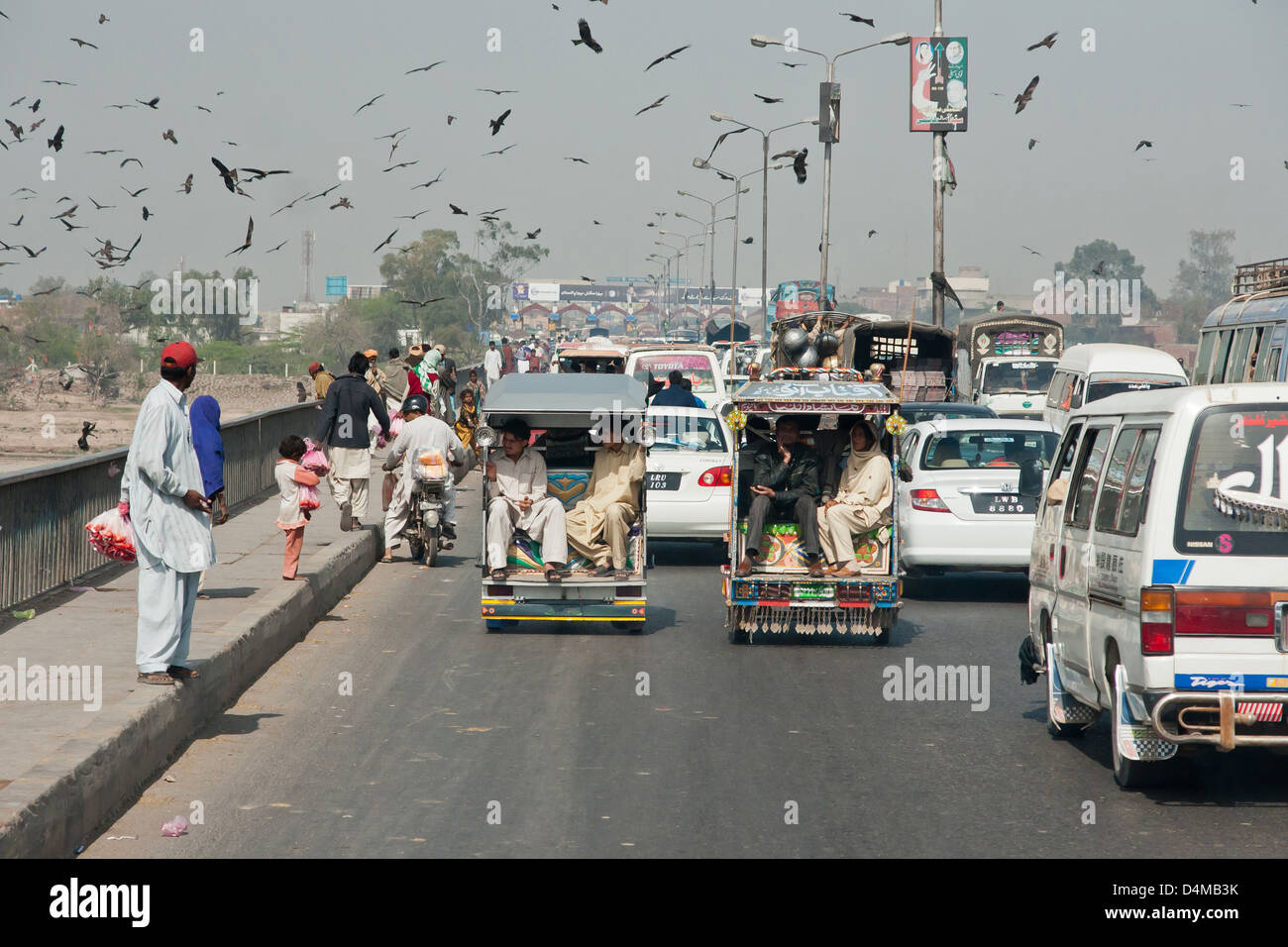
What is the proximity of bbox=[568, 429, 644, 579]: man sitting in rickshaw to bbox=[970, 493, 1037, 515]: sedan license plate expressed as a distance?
3.29m

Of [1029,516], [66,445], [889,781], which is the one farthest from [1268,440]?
[66,445]

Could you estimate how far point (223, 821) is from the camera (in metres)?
6.64

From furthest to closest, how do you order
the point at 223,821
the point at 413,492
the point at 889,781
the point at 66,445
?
1. the point at 66,445
2. the point at 413,492
3. the point at 889,781
4. the point at 223,821

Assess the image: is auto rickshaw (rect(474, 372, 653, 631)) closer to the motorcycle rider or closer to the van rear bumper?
the motorcycle rider

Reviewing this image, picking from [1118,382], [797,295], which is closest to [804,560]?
[1118,382]

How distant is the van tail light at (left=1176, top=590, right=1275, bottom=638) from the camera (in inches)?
265

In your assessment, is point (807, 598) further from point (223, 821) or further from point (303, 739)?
point (223, 821)

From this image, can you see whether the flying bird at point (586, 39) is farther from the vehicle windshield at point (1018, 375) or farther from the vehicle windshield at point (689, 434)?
the vehicle windshield at point (1018, 375)

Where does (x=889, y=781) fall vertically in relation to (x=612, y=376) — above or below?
below

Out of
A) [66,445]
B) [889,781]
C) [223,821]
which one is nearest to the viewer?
[223,821]

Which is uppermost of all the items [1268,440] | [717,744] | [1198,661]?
[1268,440]

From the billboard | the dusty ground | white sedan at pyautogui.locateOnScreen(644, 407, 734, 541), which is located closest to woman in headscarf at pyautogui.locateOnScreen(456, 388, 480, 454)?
white sedan at pyautogui.locateOnScreen(644, 407, 734, 541)

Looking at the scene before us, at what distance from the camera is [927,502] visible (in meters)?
14.2
